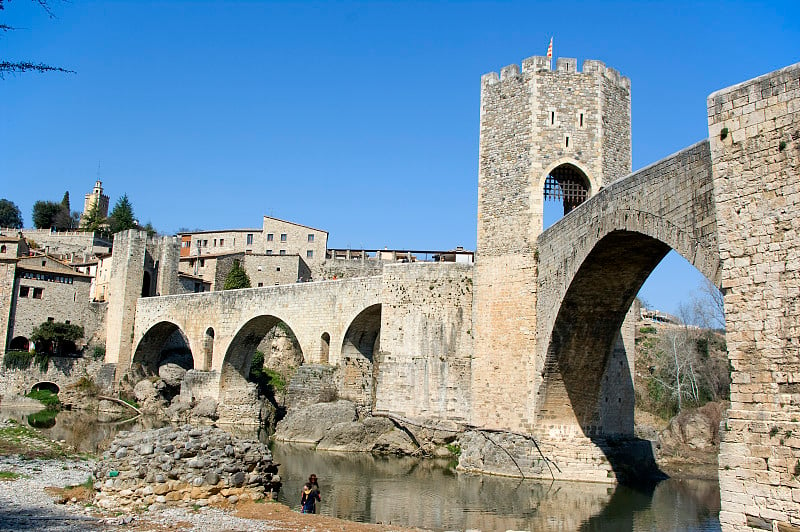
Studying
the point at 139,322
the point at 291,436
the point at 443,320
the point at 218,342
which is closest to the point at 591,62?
the point at 443,320

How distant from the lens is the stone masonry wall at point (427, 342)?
69.3 feet

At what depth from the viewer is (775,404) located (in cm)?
837

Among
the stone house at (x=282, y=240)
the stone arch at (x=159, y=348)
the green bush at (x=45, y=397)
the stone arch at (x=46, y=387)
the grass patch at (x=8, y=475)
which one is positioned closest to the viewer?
the grass patch at (x=8, y=475)

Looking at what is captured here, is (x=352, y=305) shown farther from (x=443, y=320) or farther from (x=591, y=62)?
(x=591, y=62)

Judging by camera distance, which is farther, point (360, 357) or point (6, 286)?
point (6, 286)

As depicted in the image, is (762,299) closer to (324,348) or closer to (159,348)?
(324,348)

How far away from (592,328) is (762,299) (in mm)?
8263

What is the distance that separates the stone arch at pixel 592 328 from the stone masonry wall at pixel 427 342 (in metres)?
3.56

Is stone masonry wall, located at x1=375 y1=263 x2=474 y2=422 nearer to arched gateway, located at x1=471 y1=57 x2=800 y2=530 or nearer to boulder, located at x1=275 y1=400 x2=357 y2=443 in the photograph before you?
arched gateway, located at x1=471 y1=57 x2=800 y2=530

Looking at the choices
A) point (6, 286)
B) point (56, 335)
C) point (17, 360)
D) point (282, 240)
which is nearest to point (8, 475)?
point (17, 360)

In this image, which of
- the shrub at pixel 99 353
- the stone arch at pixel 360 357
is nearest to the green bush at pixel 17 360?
the shrub at pixel 99 353

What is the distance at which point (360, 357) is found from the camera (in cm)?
2756

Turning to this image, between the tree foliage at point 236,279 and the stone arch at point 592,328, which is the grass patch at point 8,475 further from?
the tree foliage at point 236,279

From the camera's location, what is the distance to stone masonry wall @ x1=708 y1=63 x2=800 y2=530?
824 centimetres
